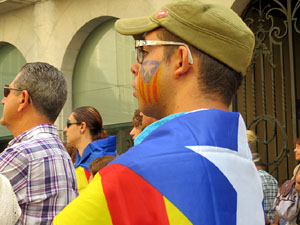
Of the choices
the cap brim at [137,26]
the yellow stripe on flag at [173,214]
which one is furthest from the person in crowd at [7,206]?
the yellow stripe on flag at [173,214]

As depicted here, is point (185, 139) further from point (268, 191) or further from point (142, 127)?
point (268, 191)

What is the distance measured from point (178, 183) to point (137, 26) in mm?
550

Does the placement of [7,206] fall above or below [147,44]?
below

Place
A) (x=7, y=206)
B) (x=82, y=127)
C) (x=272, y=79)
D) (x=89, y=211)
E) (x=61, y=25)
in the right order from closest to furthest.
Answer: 1. (x=89, y=211)
2. (x=7, y=206)
3. (x=82, y=127)
4. (x=272, y=79)
5. (x=61, y=25)

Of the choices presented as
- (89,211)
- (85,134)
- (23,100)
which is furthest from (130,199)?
(85,134)

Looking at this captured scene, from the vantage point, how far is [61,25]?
11.9m

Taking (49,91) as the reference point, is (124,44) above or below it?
below

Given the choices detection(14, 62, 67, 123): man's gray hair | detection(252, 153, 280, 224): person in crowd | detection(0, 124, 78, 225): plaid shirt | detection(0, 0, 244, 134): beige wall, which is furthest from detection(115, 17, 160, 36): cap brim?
detection(0, 0, 244, 134): beige wall

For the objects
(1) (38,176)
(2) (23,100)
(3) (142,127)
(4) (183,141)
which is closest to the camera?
(4) (183,141)

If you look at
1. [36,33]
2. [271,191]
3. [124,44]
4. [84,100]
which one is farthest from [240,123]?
[36,33]

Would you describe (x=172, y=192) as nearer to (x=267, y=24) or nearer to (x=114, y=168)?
(x=114, y=168)

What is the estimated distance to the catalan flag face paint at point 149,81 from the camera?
1736mm

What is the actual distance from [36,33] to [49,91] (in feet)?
31.2

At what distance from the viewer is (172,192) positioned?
143cm
